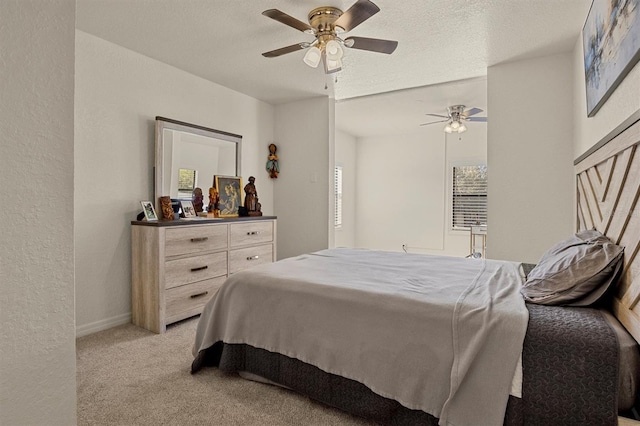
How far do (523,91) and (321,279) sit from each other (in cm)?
277

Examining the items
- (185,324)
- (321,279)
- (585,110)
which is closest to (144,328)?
(185,324)

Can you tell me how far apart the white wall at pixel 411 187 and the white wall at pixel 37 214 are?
6.26 m

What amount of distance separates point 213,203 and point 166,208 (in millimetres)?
529

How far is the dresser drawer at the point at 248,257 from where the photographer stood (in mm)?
3459

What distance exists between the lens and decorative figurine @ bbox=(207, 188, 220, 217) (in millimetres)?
3535

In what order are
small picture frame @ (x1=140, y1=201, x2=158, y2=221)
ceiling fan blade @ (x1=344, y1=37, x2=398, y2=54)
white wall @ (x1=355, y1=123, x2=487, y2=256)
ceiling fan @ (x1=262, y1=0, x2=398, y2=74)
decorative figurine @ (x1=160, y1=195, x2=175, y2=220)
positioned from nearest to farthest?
ceiling fan @ (x1=262, y1=0, x2=398, y2=74) < ceiling fan blade @ (x1=344, y1=37, x2=398, y2=54) < small picture frame @ (x1=140, y1=201, x2=158, y2=221) < decorative figurine @ (x1=160, y1=195, x2=175, y2=220) < white wall @ (x1=355, y1=123, x2=487, y2=256)

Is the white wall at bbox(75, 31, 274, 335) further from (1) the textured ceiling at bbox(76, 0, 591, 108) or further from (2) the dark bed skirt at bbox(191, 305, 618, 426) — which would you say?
(2) the dark bed skirt at bbox(191, 305, 618, 426)

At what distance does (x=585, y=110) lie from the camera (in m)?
2.51

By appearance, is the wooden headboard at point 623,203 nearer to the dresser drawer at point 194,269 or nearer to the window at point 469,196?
the dresser drawer at point 194,269

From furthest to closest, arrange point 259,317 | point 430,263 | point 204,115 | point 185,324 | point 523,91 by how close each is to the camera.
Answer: point 204,115
point 523,91
point 185,324
point 430,263
point 259,317

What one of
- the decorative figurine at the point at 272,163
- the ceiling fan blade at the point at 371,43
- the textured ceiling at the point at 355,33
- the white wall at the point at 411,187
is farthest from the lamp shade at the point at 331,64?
the white wall at the point at 411,187

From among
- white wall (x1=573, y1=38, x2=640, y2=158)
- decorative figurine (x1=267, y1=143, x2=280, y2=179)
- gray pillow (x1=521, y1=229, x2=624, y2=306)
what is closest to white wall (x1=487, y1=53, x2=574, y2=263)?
white wall (x1=573, y1=38, x2=640, y2=158)

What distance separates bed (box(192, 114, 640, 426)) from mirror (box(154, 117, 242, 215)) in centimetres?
168

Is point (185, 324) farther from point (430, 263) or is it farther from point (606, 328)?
point (606, 328)
